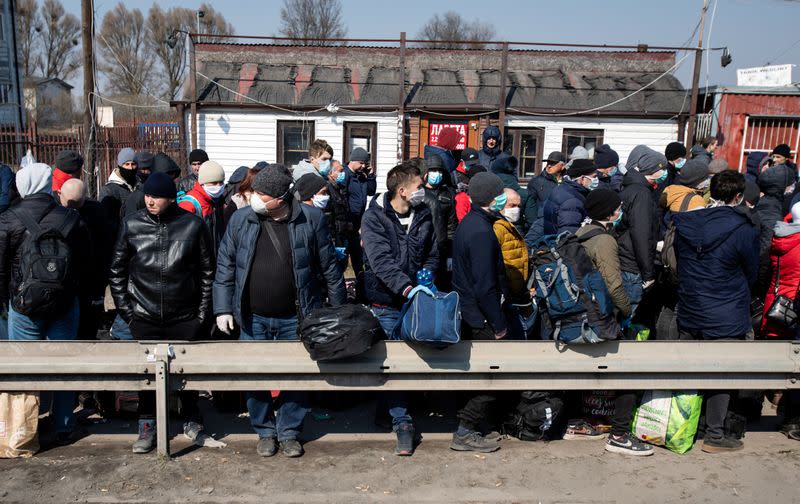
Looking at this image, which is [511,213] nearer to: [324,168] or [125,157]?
[324,168]

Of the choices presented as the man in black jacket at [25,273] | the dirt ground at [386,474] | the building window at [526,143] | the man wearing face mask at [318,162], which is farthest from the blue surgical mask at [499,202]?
the building window at [526,143]

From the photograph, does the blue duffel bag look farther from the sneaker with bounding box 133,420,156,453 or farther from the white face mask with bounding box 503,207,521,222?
the sneaker with bounding box 133,420,156,453

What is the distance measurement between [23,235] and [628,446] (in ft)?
14.6

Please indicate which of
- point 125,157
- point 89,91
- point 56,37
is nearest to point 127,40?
point 56,37

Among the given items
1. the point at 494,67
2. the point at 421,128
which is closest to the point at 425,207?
the point at 421,128

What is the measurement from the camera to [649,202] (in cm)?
591

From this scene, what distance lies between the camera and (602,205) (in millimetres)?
5113

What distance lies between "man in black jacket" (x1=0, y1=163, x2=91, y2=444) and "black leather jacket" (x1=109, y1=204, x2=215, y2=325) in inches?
16.5

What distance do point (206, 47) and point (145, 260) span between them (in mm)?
14723

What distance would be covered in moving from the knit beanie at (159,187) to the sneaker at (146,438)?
5.30 ft

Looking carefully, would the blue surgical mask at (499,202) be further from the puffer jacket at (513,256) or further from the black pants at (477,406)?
the black pants at (477,406)

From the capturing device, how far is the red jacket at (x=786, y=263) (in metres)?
5.38

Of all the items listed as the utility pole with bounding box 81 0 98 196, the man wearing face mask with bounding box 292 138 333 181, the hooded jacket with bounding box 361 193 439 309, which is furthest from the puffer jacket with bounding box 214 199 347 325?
the utility pole with bounding box 81 0 98 196

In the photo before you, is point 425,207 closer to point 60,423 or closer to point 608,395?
point 608,395
